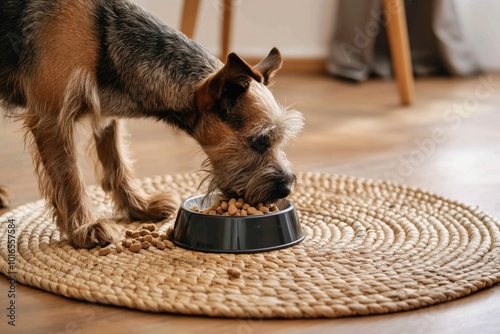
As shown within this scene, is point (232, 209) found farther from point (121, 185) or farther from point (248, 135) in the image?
point (121, 185)

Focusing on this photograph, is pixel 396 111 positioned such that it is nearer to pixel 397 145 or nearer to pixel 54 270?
pixel 397 145

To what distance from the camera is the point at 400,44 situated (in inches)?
158

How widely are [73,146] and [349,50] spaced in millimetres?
3199

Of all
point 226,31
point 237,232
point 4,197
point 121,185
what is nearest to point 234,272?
point 237,232

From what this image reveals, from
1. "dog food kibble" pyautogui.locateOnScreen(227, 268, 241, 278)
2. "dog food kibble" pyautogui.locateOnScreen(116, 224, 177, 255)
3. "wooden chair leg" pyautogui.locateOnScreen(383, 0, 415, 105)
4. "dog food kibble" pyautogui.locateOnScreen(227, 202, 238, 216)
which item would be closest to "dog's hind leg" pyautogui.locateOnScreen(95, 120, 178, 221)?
"dog food kibble" pyautogui.locateOnScreen(116, 224, 177, 255)

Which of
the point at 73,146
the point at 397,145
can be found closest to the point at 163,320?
the point at 73,146

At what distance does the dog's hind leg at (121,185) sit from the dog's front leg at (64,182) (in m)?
0.26

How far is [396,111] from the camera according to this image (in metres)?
4.04

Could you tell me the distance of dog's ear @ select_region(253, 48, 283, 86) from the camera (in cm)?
A: 209

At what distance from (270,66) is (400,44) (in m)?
2.09

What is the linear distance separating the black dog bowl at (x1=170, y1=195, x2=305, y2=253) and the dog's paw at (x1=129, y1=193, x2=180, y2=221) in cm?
33

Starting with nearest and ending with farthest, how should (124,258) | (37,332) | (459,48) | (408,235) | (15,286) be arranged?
(37,332)
(15,286)
(124,258)
(408,235)
(459,48)

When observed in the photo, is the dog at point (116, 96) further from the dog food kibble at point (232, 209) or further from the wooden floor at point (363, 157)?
the wooden floor at point (363, 157)

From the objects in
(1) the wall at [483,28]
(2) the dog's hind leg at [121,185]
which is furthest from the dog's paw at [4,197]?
(1) the wall at [483,28]
